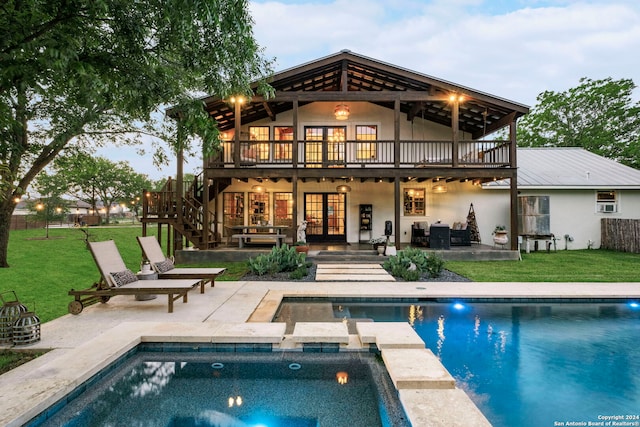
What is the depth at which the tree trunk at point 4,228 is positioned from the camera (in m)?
10.2

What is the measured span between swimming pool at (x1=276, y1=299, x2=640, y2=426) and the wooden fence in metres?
9.34

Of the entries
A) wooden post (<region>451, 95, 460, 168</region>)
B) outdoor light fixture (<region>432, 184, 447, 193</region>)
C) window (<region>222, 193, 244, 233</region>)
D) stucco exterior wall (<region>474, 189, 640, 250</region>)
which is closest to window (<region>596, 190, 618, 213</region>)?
stucco exterior wall (<region>474, 189, 640, 250</region>)

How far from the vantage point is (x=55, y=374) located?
9.66 feet

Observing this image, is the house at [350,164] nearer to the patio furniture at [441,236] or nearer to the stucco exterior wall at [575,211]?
the stucco exterior wall at [575,211]

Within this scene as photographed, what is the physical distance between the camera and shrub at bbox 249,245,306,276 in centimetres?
834

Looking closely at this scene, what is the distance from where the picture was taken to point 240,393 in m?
3.06

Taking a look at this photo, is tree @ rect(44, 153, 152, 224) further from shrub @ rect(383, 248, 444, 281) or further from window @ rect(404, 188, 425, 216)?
shrub @ rect(383, 248, 444, 281)

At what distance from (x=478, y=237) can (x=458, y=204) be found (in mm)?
1531

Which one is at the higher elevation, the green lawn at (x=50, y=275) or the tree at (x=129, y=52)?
the tree at (x=129, y=52)

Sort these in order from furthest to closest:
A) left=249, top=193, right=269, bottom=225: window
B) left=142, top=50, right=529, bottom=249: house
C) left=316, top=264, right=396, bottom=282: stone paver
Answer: left=249, top=193, right=269, bottom=225: window → left=142, top=50, right=529, bottom=249: house → left=316, top=264, right=396, bottom=282: stone paver

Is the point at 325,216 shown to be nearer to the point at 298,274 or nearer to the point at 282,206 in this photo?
the point at 282,206

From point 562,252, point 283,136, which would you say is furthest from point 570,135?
point 283,136

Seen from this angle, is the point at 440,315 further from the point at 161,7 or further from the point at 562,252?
the point at 562,252

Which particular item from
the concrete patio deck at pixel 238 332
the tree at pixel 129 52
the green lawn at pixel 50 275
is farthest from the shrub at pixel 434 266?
the tree at pixel 129 52
